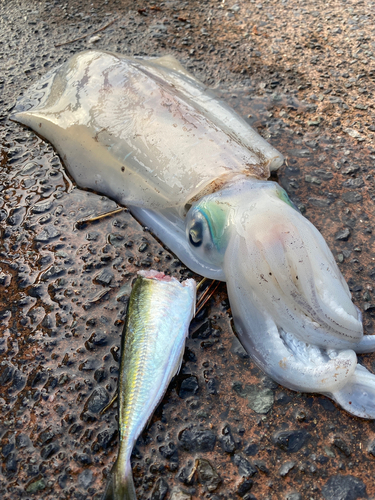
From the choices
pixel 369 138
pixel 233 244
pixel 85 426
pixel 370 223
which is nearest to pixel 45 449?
pixel 85 426

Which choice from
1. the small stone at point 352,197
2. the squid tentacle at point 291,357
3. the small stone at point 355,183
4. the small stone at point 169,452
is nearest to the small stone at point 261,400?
the squid tentacle at point 291,357

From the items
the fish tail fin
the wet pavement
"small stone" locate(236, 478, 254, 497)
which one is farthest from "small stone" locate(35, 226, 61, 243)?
"small stone" locate(236, 478, 254, 497)

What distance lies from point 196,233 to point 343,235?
117 cm

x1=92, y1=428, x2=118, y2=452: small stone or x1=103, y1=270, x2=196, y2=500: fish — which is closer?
x1=103, y1=270, x2=196, y2=500: fish

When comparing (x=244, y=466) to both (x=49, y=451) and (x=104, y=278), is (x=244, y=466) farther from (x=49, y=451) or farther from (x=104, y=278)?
(x=104, y=278)

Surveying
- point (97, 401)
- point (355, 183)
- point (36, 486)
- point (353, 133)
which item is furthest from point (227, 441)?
point (353, 133)

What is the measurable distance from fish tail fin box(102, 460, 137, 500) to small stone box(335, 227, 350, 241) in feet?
6.92

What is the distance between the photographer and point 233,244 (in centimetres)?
252

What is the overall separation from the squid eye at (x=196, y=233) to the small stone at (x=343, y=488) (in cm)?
152

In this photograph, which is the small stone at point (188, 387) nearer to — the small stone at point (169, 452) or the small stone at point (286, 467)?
the small stone at point (169, 452)

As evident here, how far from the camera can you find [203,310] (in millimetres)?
2680

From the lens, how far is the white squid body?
2279 millimetres

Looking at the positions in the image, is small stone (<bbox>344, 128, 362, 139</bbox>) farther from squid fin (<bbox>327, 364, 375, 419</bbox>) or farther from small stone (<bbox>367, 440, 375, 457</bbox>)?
small stone (<bbox>367, 440, 375, 457</bbox>)

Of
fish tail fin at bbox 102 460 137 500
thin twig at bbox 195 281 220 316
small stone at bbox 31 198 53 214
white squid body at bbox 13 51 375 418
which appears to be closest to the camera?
fish tail fin at bbox 102 460 137 500
